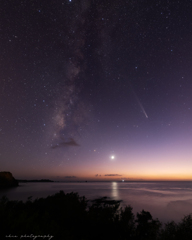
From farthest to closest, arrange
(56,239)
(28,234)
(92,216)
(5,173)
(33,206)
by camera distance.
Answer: (5,173)
(33,206)
(92,216)
(56,239)
(28,234)

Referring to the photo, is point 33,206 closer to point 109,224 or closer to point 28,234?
point 109,224

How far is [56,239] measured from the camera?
6305mm

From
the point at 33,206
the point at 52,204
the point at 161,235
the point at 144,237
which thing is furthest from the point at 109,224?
the point at 33,206

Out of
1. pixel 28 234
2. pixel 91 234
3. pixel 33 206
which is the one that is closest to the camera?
pixel 28 234

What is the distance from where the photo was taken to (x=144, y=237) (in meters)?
10.5

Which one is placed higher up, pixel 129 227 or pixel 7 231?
pixel 7 231

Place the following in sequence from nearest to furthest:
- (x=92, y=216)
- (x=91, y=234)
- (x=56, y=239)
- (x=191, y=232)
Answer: (x=56, y=239) < (x=91, y=234) < (x=191, y=232) < (x=92, y=216)

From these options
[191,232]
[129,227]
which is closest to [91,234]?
[129,227]

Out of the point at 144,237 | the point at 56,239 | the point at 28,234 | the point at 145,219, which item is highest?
the point at 28,234

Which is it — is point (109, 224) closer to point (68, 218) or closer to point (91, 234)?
point (91, 234)

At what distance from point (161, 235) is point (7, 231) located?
993cm

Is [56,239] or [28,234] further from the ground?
[28,234]

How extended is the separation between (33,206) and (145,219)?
31.3 ft

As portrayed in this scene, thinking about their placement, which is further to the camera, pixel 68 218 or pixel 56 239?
pixel 68 218
